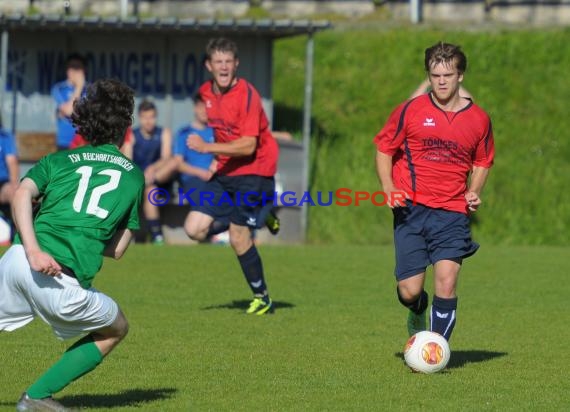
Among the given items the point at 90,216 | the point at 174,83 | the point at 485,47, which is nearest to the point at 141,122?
the point at 174,83

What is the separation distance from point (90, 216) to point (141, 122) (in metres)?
10.7

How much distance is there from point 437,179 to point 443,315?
845 mm

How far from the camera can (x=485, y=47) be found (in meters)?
21.2

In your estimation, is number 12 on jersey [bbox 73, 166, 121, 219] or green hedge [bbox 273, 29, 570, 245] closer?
number 12 on jersey [bbox 73, 166, 121, 219]

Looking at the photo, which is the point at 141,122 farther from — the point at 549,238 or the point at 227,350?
the point at 227,350

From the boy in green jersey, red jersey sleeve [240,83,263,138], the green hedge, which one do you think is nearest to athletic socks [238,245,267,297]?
red jersey sleeve [240,83,263,138]

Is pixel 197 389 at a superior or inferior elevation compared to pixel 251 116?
inferior

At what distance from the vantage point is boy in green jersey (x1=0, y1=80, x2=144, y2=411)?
18.9 ft

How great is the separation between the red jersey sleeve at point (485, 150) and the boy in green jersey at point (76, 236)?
107 inches

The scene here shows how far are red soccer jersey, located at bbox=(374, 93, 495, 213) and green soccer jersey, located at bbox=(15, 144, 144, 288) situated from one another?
252cm

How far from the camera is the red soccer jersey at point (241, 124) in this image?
34.0 ft

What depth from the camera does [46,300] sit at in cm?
577

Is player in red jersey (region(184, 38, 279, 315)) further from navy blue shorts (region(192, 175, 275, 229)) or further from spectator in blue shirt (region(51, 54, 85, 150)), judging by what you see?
spectator in blue shirt (region(51, 54, 85, 150))

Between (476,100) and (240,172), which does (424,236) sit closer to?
(240,172)
